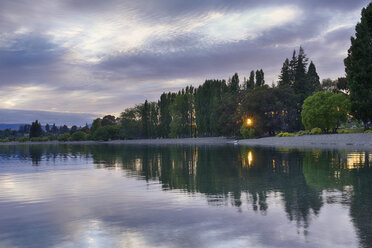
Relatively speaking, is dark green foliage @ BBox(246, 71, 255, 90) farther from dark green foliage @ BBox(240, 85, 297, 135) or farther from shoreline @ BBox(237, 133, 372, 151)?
shoreline @ BBox(237, 133, 372, 151)

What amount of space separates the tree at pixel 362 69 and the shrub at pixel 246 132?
33.6 m

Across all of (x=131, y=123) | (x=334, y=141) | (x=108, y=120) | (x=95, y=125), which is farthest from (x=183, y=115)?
(x=108, y=120)

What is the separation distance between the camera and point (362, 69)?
38.3 m

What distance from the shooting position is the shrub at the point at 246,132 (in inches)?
2896

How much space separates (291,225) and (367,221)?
177cm

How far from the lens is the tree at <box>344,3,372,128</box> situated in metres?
38.2

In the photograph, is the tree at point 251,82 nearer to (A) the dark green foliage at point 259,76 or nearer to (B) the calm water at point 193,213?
(A) the dark green foliage at point 259,76

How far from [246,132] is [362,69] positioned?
3825cm

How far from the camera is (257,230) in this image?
665 centimetres

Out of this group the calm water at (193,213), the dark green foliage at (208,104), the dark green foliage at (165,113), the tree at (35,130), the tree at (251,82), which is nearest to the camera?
the calm water at (193,213)

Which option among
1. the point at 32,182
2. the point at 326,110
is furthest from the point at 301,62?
the point at 32,182

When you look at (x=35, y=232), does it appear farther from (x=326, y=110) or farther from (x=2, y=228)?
(x=326, y=110)

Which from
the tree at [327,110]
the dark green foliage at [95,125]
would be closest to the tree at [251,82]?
the tree at [327,110]

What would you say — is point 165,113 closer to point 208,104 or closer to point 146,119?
point 146,119
